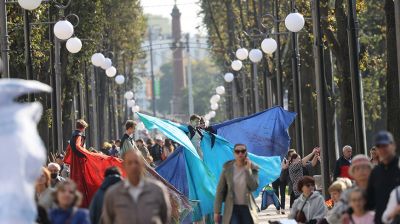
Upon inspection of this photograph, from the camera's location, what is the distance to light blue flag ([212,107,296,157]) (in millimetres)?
26312

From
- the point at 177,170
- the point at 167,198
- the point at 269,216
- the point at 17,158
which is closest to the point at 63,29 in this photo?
the point at 269,216

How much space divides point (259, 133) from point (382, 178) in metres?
12.1

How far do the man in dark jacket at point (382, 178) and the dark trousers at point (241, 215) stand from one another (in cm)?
424

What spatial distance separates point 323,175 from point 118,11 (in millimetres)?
49272

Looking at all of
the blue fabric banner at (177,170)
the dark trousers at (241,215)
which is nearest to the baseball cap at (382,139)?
the dark trousers at (241,215)

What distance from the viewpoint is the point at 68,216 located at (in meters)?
13.6

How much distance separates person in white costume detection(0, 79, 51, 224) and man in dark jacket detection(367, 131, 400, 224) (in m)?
3.70

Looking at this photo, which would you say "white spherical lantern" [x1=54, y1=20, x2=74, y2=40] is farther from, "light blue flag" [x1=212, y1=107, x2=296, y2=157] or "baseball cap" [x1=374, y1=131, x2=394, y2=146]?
"baseball cap" [x1=374, y1=131, x2=394, y2=146]

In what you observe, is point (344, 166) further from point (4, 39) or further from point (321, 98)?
point (4, 39)

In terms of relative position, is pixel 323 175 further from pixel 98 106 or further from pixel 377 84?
pixel 98 106

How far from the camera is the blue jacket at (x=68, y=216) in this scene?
44.3 ft

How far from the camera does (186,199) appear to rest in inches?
923

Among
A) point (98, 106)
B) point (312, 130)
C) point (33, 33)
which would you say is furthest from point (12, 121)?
point (98, 106)

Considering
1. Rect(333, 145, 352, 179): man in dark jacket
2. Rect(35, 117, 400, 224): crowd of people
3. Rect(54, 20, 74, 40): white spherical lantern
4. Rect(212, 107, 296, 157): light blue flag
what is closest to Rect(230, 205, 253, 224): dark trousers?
Rect(35, 117, 400, 224): crowd of people
